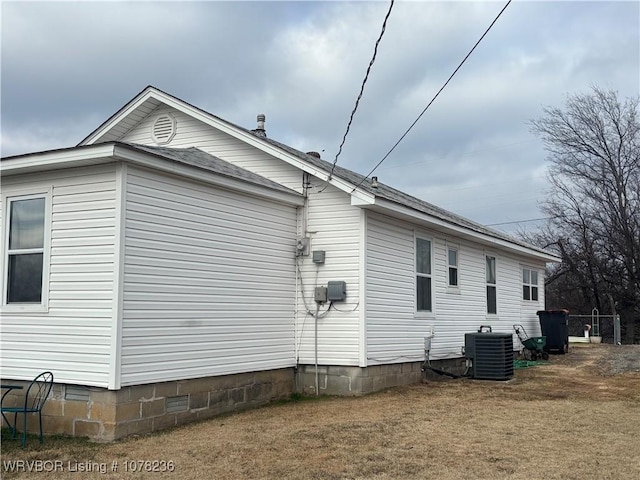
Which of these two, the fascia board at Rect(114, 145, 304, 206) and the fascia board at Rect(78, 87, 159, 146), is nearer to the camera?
→ the fascia board at Rect(114, 145, 304, 206)

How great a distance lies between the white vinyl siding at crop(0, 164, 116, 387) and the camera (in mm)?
7859

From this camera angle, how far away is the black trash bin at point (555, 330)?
62.6 ft

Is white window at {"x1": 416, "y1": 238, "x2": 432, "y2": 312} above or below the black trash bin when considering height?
above

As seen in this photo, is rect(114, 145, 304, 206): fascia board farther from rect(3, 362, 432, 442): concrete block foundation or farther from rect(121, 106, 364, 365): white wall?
rect(3, 362, 432, 442): concrete block foundation

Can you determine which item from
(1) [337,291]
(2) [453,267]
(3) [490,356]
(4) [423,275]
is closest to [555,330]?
(2) [453,267]

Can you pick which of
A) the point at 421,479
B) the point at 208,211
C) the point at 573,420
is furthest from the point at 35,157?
the point at 573,420

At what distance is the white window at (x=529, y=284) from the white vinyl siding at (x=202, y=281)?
10.4 metres

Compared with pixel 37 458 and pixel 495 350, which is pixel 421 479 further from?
pixel 495 350

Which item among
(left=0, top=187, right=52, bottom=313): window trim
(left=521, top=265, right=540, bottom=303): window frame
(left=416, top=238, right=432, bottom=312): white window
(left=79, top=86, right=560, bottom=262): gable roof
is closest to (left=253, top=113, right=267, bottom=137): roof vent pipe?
(left=79, top=86, right=560, bottom=262): gable roof

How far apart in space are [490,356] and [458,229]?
8.72 feet

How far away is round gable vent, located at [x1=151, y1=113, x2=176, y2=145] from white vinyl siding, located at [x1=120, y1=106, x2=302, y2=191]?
0.07 m

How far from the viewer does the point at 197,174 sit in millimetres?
8953

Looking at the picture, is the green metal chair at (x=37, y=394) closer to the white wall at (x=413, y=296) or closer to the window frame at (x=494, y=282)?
the white wall at (x=413, y=296)

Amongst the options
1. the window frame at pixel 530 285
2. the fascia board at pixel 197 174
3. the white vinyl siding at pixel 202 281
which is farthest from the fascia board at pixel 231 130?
the window frame at pixel 530 285
